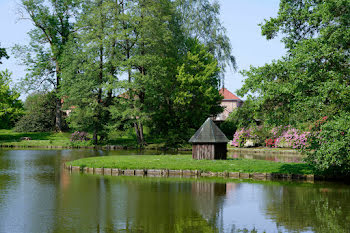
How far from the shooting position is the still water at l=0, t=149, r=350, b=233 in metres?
13.0

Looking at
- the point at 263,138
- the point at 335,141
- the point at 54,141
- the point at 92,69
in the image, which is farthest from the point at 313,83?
the point at 54,141

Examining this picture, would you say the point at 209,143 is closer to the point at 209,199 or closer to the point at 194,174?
the point at 194,174

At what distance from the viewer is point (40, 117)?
6469 cm

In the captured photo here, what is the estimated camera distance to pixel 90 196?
17984 mm

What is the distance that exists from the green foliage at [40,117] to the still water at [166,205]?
138 feet

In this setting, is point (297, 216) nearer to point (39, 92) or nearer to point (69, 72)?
point (69, 72)

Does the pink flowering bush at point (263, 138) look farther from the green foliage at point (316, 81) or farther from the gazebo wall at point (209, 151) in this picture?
the green foliage at point (316, 81)

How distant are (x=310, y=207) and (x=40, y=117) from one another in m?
55.2

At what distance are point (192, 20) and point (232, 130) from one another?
16195mm

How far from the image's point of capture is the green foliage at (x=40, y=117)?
211ft

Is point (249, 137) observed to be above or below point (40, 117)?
below

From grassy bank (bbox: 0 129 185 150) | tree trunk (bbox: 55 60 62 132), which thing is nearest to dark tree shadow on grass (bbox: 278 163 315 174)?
grassy bank (bbox: 0 129 185 150)

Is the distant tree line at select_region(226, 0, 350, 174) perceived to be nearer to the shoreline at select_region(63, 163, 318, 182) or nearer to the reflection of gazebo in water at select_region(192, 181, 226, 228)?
the shoreline at select_region(63, 163, 318, 182)

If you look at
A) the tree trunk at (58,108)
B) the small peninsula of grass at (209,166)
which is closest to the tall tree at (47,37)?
the tree trunk at (58,108)
